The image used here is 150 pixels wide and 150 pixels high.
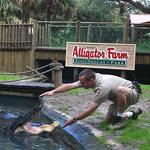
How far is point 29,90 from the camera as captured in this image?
14812 millimetres

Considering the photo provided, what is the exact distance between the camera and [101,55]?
19859 mm

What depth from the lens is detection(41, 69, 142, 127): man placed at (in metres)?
7.51

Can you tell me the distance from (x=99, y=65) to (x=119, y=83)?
38.8ft

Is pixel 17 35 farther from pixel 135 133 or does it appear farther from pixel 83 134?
pixel 135 133

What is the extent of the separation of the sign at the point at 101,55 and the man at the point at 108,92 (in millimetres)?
10576

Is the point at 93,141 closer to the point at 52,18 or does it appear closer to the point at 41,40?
the point at 41,40

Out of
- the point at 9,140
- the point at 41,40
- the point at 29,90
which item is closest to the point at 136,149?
the point at 9,140

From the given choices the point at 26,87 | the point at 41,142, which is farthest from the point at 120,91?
the point at 26,87

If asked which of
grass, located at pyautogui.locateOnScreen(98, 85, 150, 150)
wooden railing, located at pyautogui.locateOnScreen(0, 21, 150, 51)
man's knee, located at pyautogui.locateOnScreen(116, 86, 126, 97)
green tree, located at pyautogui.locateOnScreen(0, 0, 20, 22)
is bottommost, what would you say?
grass, located at pyautogui.locateOnScreen(98, 85, 150, 150)

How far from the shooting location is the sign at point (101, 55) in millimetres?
19531

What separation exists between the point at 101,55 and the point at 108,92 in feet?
39.9

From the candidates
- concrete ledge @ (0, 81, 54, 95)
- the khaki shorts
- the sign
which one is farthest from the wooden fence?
the khaki shorts

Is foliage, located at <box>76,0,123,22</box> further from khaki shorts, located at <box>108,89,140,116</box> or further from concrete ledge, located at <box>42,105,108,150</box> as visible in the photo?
khaki shorts, located at <box>108,89,140,116</box>

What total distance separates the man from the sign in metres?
10.6
